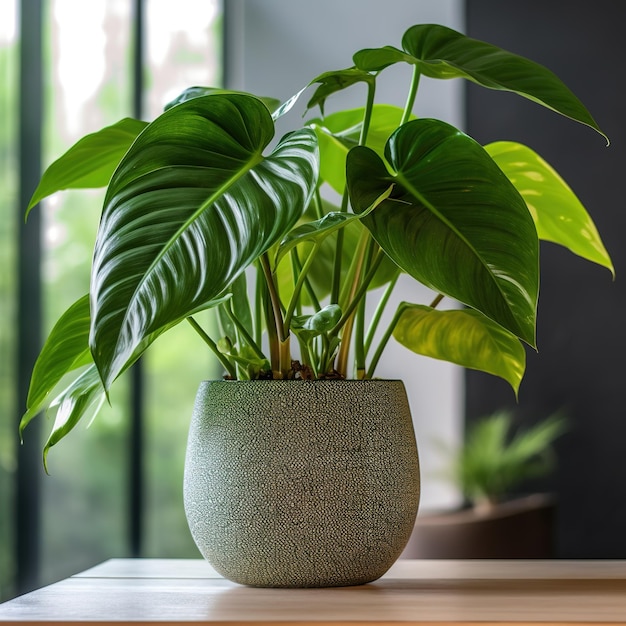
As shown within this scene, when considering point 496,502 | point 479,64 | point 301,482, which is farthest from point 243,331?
point 496,502

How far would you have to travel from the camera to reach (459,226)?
645 mm

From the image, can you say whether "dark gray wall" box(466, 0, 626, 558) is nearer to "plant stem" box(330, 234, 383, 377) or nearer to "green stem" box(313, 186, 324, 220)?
"green stem" box(313, 186, 324, 220)

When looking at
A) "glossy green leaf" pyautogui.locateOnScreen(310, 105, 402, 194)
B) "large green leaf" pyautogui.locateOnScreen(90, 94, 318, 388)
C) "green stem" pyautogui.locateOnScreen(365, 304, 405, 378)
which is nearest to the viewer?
"large green leaf" pyautogui.locateOnScreen(90, 94, 318, 388)

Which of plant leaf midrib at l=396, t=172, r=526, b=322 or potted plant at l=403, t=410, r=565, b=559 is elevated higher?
plant leaf midrib at l=396, t=172, r=526, b=322

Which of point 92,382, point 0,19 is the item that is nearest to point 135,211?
point 92,382

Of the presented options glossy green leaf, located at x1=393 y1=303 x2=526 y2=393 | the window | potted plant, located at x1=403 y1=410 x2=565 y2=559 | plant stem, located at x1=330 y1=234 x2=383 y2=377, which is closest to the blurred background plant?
potted plant, located at x1=403 y1=410 x2=565 y2=559

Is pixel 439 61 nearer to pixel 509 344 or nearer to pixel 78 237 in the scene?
pixel 509 344

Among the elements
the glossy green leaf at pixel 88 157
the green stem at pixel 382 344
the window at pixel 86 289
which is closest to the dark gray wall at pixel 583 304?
the window at pixel 86 289

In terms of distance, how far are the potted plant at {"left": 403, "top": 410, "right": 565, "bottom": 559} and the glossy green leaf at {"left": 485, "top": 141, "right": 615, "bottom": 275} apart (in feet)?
4.28

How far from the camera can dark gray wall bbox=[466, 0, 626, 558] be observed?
10.3ft

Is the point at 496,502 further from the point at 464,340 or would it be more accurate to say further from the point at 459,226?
the point at 459,226

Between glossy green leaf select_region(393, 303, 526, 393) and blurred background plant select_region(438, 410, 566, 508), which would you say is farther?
blurred background plant select_region(438, 410, 566, 508)

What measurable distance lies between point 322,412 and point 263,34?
302 centimetres

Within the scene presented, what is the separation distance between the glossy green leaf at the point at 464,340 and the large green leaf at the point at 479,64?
213 mm
